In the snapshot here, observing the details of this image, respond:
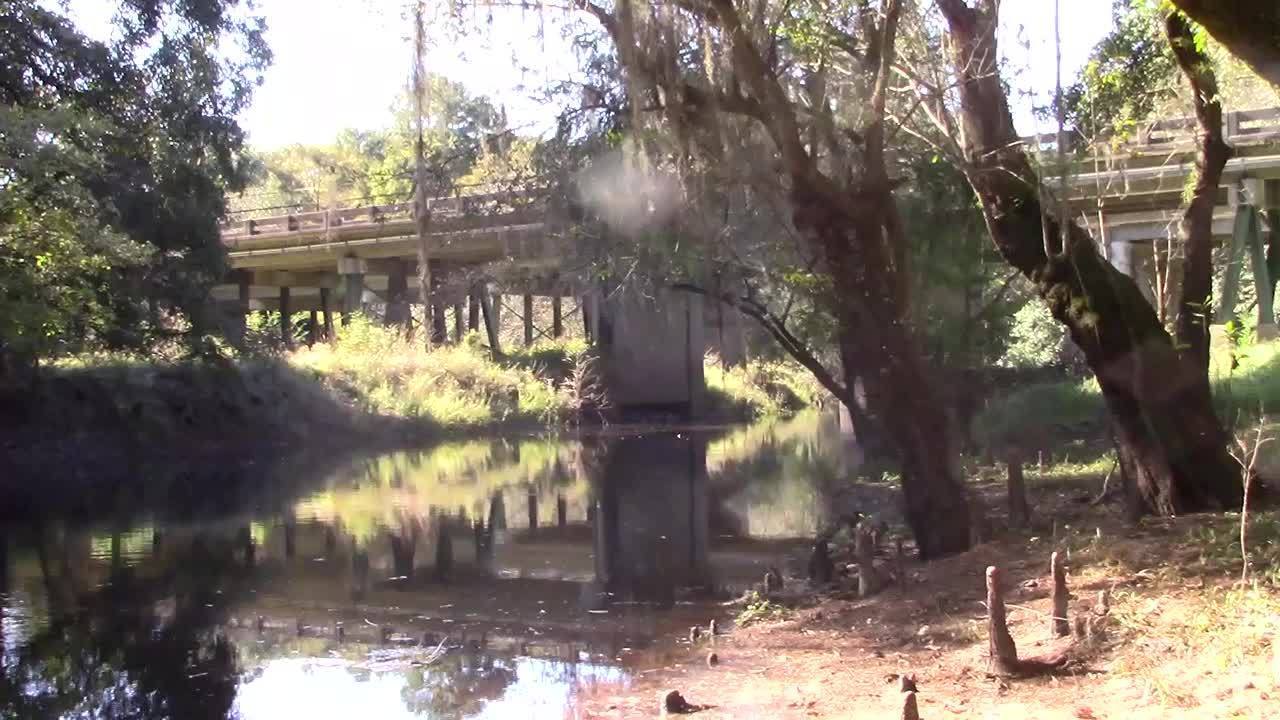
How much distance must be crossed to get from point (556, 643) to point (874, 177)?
4.84 metres

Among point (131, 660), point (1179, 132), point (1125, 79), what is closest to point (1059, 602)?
point (1125, 79)

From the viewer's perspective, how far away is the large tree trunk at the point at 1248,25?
19.1 ft

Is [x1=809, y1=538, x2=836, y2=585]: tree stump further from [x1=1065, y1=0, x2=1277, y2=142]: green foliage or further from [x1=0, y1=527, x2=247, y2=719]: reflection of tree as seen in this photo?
[x1=0, y1=527, x2=247, y2=719]: reflection of tree

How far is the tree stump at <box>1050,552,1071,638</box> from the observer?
28.3ft

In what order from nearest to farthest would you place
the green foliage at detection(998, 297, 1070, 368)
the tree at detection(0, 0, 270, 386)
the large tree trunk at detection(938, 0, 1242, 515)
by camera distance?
the large tree trunk at detection(938, 0, 1242, 515) < the tree at detection(0, 0, 270, 386) < the green foliage at detection(998, 297, 1070, 368)

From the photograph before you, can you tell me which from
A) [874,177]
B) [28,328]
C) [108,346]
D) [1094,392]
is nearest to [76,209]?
[28,328]

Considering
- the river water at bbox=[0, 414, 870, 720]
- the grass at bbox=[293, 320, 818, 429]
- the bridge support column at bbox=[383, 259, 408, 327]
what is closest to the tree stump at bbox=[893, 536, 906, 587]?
the river water at bbox=[0, 414, 870, 720]

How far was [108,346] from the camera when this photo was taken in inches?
1107

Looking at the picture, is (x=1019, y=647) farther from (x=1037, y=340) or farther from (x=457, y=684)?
(x=1037, y=340)

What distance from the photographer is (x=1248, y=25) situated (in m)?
5.87

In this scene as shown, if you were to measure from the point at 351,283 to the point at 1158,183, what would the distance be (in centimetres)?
3128

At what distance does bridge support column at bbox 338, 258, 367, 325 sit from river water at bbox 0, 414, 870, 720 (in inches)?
684

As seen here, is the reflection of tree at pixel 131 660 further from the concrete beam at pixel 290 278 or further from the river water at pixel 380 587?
the concrete beam at pixel 290 278

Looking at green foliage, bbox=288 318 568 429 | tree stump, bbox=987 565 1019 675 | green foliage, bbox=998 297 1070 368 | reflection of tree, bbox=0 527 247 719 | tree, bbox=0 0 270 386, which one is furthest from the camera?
green foliage, bbox=288 318 568 429
